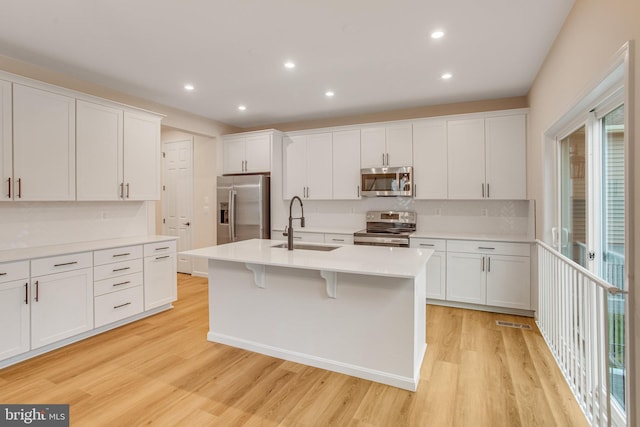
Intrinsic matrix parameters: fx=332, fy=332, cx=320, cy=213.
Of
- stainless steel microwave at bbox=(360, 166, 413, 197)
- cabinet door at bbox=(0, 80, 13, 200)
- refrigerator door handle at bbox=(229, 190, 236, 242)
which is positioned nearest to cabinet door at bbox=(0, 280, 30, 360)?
cabinet door at bbox=(0, 80, 13, 200)

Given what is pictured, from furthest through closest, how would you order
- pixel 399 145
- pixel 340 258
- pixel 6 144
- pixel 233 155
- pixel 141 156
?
pixel 233 155 < pixel 399 145 < pixel 141 156 < pixel 6 144 < pixel 340 258

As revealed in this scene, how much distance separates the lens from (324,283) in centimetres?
266

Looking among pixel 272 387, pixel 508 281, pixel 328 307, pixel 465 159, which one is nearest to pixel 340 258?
pixel 328 307

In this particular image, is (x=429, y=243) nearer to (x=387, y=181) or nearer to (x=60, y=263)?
(x=387, y=181)

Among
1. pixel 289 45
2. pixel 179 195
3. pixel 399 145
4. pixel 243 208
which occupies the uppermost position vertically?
pixel 289 45

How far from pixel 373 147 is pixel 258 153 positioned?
6.09 feet

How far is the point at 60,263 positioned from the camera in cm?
301

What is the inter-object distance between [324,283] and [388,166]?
2598 mm

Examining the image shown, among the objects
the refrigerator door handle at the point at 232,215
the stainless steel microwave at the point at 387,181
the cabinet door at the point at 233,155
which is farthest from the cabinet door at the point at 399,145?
the refrigerator door handle at the point at 232,215

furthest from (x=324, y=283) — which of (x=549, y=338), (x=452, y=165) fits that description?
(x=452, y=165)

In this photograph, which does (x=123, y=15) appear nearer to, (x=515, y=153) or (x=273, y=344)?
(x=273, y=344)

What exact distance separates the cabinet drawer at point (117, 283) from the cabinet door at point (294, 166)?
2.52 meters

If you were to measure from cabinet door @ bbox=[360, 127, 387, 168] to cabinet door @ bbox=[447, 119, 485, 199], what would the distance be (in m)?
0.89

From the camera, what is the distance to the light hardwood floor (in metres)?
2.05
